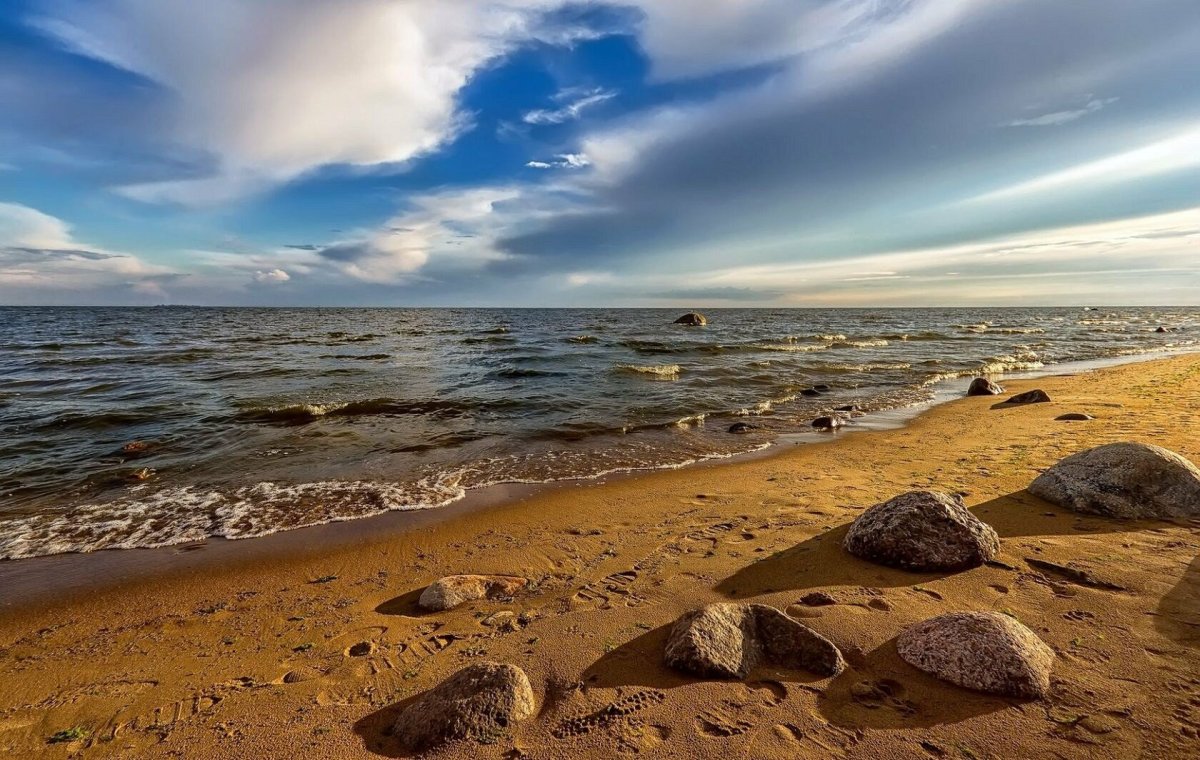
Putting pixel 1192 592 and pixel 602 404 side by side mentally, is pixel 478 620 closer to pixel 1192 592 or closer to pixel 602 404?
A: pixel 1192 592

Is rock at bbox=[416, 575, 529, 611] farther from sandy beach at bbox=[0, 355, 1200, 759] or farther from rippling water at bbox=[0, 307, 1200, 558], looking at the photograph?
rippling water at bbox=[0, 307, 1200, 558]

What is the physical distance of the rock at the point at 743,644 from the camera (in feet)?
11.4

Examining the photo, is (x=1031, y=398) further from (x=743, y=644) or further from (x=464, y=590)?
(x=464, y=590)

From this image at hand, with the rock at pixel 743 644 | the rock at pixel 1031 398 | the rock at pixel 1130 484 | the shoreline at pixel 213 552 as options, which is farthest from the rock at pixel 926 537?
the rock at pixel 1031 398

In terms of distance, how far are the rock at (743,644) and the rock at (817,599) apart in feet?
2.24

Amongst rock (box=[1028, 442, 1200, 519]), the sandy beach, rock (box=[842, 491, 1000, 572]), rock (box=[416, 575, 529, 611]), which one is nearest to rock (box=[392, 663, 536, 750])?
the sandy beach

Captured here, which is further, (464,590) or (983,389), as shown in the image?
(983,389)

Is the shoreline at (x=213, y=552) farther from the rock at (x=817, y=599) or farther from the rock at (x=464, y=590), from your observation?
the rock at (x=817, y=599)

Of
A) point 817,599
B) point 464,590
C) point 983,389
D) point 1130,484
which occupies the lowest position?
point 983,389

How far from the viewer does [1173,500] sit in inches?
214

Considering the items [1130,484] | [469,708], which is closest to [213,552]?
[469,708]

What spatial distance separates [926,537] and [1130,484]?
3.13 metres

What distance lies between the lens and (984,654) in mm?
3217

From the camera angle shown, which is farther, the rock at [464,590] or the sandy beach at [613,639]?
the rock at [464,590]
